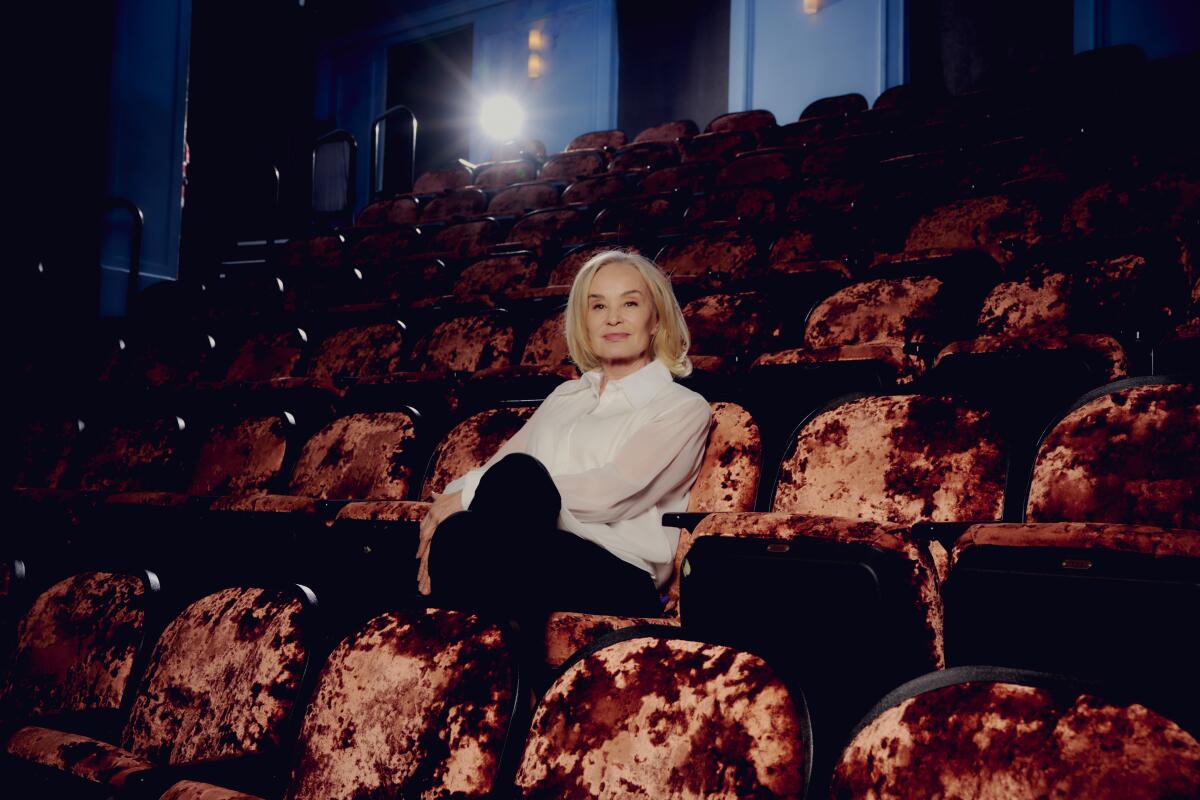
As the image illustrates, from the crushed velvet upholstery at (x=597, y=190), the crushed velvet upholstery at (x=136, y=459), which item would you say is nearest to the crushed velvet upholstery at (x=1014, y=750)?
the crushed velvet upholstery at (x=136, y=459)

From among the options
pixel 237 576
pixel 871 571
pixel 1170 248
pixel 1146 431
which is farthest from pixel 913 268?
pixel 237 576

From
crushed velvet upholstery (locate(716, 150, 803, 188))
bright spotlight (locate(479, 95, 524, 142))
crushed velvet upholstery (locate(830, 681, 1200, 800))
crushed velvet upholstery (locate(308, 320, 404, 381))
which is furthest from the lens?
bright spotlight (locate(479, 95, 524, 142))

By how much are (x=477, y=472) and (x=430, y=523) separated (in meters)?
0.05

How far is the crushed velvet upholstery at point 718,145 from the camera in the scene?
188cm

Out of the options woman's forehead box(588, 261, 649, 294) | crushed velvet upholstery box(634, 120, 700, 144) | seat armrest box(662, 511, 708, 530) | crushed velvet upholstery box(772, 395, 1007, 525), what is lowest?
seat armrest box(662, 511, 708, 530)

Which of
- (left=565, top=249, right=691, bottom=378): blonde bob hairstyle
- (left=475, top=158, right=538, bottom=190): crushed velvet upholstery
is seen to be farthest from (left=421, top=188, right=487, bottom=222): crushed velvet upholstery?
(left=565, top=249, right=691, bottom=378): blonde bob hairstyle

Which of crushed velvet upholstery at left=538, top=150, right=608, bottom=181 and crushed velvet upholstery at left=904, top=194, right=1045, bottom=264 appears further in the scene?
crushed velvet upholstery at left=538, top=150, right=608, bottom=181

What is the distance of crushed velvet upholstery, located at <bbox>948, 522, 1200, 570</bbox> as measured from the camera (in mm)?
328

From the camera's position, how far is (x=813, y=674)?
35 centimetres

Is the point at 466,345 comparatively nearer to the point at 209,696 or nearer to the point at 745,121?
the point at 209,696

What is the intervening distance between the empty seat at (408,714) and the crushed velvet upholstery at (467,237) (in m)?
1.24

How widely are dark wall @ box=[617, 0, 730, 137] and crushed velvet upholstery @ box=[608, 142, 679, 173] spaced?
1.10 metres

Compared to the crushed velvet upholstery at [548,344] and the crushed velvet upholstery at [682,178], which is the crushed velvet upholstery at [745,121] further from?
the crushed velvet upholstery at [548,344]

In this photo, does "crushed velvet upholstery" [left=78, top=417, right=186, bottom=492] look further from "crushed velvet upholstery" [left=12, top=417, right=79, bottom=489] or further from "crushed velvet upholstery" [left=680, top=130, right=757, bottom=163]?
"crushed velvet upholstery" [left=680, top=130, right=757, bottom=163]
